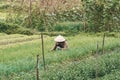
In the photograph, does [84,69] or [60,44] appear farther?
[60,44]

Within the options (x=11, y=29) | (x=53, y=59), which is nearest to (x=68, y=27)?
(x=11, y=29)

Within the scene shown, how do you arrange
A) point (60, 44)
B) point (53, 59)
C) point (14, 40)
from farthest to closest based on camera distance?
point (14, 40)
point (60, 44)
point (53, 59)

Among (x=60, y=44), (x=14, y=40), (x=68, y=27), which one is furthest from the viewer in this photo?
(x=68, y=27)

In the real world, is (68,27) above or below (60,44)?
below

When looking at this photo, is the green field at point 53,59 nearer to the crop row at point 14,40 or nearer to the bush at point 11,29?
the crop row at point 14,40

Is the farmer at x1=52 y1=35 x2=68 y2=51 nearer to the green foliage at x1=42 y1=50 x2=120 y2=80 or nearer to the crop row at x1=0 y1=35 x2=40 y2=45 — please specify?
the green foliage at x1=42 y1=50 x2=120 y2=80

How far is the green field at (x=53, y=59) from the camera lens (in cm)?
1117

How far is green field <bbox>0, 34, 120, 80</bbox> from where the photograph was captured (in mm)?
11172

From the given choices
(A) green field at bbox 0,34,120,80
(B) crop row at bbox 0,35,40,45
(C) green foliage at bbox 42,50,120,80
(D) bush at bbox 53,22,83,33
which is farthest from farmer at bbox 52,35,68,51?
(D) bush at bbox 53,22,83,33

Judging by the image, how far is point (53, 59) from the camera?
13.2 m

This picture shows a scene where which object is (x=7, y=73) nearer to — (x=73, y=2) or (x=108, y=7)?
(x=108, y=7)

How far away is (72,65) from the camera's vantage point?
472 inches

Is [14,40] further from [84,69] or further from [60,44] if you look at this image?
[84,69]

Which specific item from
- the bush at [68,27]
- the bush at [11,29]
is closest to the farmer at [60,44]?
the bush at [11,29]
